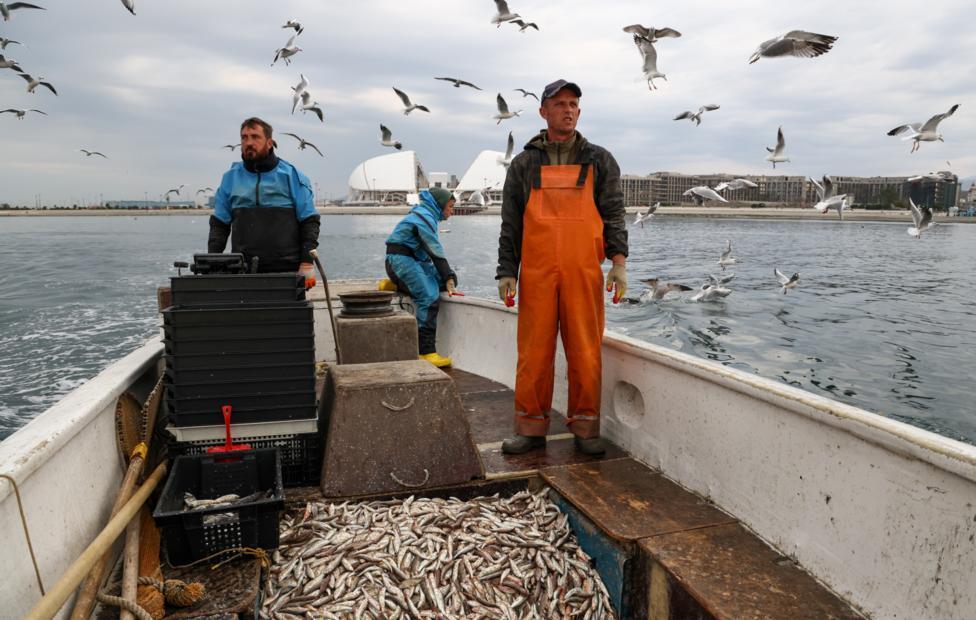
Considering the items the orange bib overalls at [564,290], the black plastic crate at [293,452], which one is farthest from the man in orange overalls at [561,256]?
the black plastic crate at [293,452]

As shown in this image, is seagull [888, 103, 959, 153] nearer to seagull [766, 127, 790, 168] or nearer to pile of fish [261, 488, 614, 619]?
seagull [766, 127, 790, 168]

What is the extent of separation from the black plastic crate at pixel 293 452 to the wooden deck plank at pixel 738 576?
1.93 metres

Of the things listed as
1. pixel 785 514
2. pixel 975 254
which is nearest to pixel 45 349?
pixel 785 514

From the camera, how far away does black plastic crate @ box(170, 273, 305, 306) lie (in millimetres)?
3268

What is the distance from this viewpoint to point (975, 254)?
136 feet

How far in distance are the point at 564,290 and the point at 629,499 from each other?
128cm

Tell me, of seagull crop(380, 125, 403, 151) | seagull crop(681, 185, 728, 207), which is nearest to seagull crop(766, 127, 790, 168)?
seagull crop(681, 185, 728, 207)

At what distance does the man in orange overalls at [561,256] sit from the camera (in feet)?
12.2

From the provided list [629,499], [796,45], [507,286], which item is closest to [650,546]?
[629,499]

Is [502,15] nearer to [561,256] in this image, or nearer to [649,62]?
[649,62]

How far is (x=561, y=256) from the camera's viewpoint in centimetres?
371

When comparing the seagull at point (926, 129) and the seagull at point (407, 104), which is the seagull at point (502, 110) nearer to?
the seagull at point (407, 104)

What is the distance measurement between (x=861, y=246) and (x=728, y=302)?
29.6 metres

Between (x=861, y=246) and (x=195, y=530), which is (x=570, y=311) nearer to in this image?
(x=195, y=530)
